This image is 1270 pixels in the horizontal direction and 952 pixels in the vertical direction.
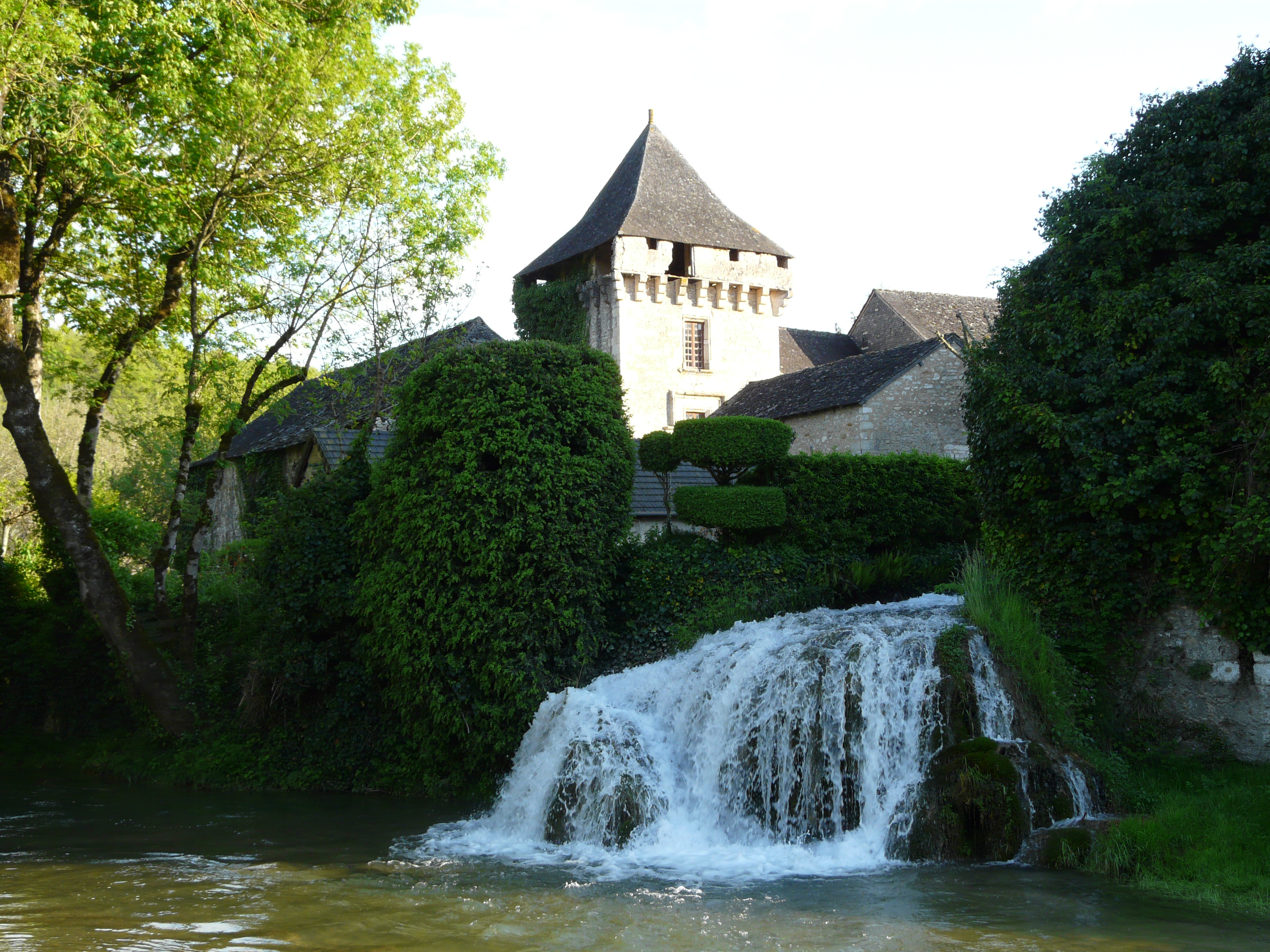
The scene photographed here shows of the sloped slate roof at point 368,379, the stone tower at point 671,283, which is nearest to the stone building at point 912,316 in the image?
the stone tower at point 671,283

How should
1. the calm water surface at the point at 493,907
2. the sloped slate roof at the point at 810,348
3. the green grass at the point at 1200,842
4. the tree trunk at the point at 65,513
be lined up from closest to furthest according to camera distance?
the calm water surface at the point at 493,907 < the green grass at the point at 1200,842 < the tree trunk at the point at 65,513 < the sloped slate roof at the point at 810,348

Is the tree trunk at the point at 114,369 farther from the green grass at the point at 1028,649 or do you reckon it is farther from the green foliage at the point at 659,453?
the green grass at the point at 1028,649

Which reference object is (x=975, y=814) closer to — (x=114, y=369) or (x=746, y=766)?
(x=746, y=766)

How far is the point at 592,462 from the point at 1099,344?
568 cm

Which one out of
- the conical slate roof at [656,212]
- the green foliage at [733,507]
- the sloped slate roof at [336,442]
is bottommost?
the green foliage at [733,507]

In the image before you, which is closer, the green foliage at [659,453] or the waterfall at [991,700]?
the waterfall at [991,700]

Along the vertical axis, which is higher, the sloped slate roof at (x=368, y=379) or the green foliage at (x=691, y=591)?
the sloped slate roof at (x=368, y=379)

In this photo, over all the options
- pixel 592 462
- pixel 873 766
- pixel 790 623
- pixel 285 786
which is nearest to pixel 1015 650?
pixel 873 766

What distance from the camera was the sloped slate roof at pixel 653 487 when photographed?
19.4 metres

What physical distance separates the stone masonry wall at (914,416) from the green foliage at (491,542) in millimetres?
12093

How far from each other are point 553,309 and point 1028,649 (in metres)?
25.5

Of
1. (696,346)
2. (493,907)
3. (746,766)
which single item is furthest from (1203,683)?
(696,346)

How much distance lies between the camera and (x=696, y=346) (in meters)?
33.5

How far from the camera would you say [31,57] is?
10914 mm
